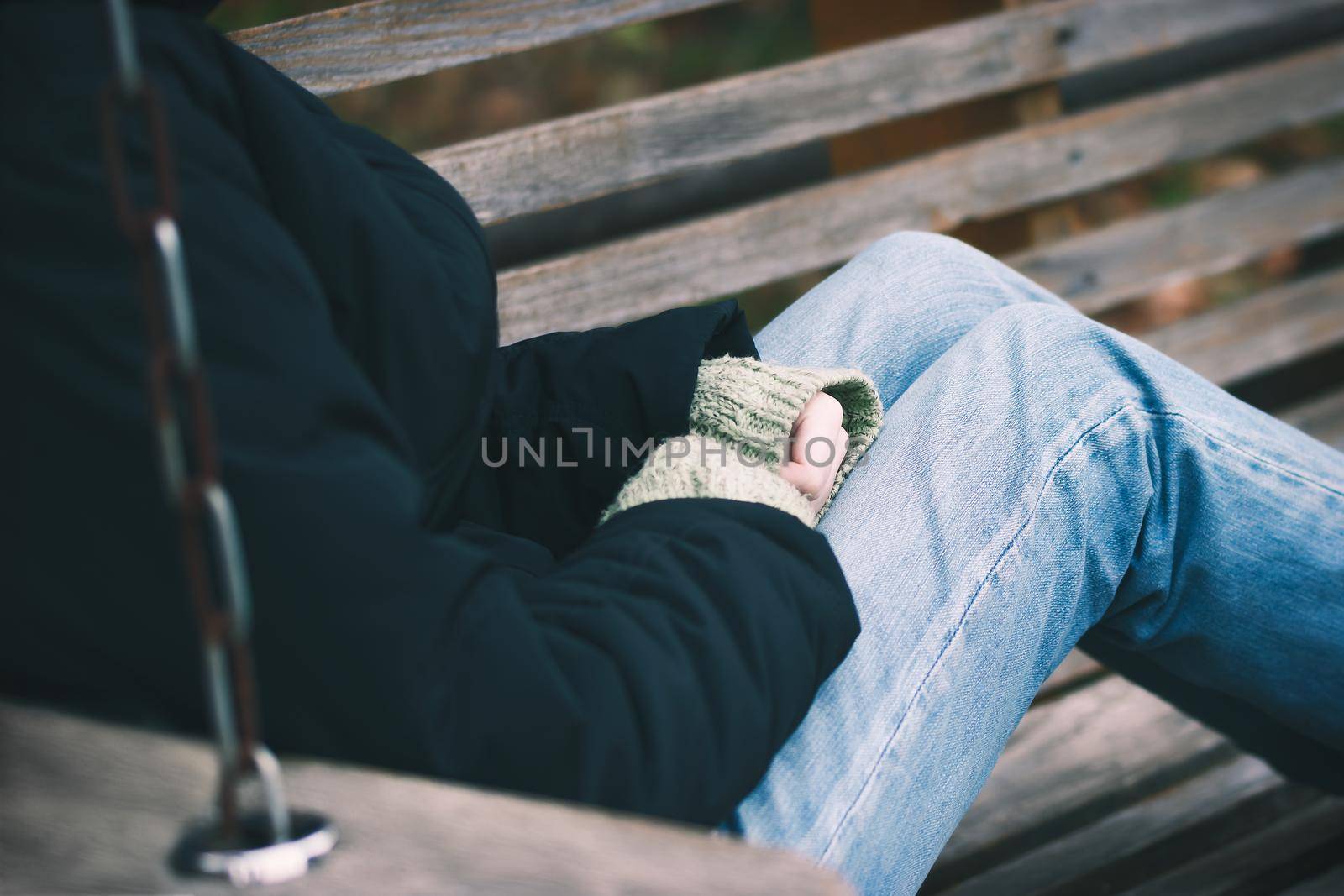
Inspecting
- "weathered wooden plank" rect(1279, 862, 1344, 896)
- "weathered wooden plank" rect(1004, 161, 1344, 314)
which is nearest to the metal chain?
"weathered wooden plank" rect(1279, 862, 1344, 896)

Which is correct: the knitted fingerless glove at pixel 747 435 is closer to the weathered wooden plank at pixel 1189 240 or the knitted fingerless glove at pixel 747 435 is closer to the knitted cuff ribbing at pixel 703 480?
the knitted cuff ribbing at pixel 703 480

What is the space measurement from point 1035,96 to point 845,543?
4.24 feet

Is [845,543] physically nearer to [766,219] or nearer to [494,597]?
[494,597]

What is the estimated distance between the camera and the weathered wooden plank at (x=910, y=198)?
62.4 inches

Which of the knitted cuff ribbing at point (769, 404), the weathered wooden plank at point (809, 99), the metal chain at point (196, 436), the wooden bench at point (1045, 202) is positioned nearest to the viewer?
the metal chain at point (196, 436)

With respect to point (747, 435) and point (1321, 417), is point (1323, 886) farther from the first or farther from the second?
point (1321, 417)

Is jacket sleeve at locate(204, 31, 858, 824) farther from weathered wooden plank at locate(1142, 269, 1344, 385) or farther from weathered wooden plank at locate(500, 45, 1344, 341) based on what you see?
weathered wooden plank at locate(1142, 269, 1344, 385)

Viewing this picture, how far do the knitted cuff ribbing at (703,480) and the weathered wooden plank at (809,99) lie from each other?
2.38 feet

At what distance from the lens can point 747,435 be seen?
2.99 ft

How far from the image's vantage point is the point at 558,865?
1.50 feet

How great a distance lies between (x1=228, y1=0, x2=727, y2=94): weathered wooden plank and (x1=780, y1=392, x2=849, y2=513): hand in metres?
0.76

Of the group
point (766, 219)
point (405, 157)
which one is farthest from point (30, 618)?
point (766, 219)

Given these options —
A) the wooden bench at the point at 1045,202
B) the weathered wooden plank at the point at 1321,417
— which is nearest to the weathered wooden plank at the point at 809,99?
the wooden bench at the point at 1045,202

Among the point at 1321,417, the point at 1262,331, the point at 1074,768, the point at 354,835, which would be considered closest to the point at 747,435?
the point at 354,835
